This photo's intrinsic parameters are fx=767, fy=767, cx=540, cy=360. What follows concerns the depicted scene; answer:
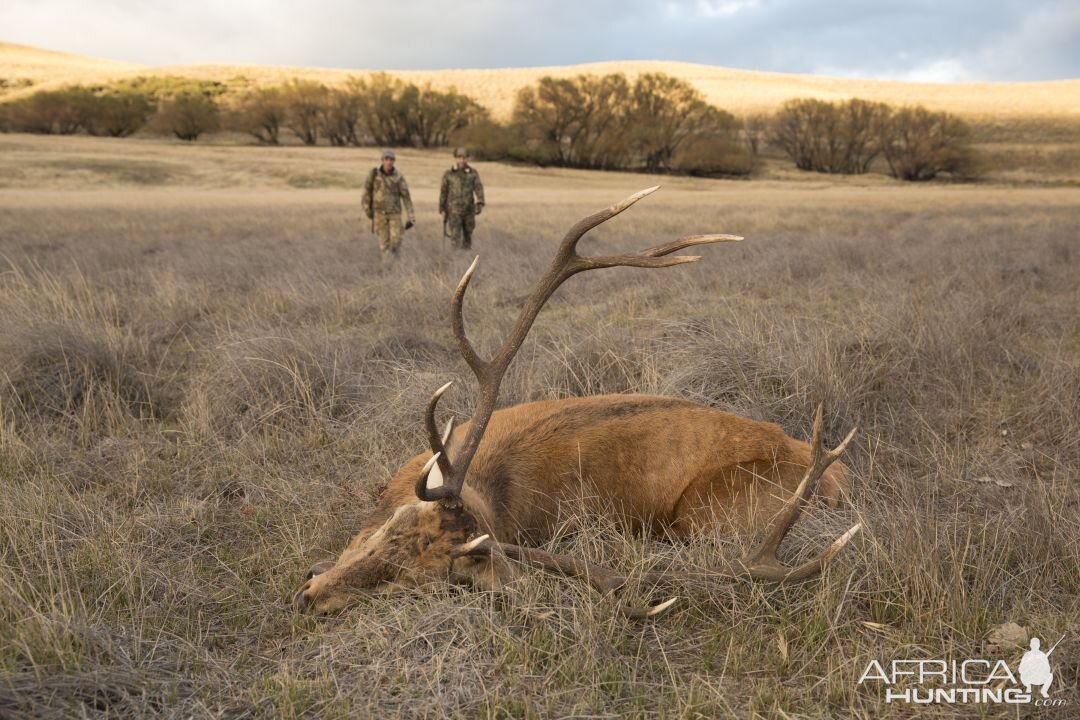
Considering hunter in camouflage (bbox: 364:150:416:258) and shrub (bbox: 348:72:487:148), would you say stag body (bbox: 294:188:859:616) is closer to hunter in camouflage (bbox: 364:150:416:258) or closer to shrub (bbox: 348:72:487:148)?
hunter in camouflage (bbox: 364:150:416:258)

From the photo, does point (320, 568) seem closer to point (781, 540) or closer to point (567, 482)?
point (567, 482)

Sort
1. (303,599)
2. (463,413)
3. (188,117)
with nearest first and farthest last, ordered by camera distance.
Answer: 1. (303,599)
2. (463,413)
3. (188,117)

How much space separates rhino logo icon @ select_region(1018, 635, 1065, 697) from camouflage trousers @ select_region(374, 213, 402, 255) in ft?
35.8

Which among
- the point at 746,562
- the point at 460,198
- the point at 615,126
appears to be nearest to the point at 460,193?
the point at 460,198

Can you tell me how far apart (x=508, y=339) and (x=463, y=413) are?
2.10 m

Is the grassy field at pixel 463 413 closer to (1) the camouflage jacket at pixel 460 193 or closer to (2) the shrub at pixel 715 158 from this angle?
(1) the camouflage jacket at pixel 460 193

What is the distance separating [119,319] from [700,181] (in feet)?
136

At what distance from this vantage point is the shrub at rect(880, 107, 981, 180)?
4756 cm

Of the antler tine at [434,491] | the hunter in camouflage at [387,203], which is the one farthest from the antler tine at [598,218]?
the hunter in camouflage at [387,203]

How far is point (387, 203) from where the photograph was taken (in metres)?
Result: 12.3

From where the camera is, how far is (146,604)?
298cm

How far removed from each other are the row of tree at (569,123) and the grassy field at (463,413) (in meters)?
42.4

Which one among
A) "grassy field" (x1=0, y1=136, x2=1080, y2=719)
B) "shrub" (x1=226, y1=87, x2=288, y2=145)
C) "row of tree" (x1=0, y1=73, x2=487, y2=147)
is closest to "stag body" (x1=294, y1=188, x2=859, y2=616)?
"grassy field" (x1=0, y1=136, x2=1080, y2=719)

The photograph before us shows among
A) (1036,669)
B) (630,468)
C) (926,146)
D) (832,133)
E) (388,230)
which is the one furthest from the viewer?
(832,133)
